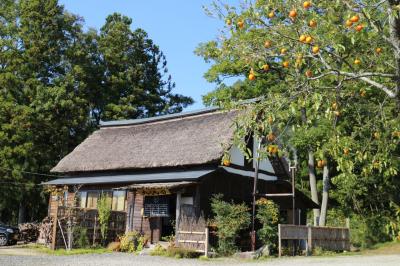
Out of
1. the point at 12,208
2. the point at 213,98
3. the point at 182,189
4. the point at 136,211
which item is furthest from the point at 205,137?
the point at 12,208

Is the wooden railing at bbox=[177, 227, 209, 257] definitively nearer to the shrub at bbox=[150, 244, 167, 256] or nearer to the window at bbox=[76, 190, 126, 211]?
the shrub at bbox=[150, 244, 167, 256]

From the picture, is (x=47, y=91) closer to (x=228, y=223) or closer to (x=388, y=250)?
(x=228, y=223)

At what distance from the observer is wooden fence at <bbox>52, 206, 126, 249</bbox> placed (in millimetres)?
17734

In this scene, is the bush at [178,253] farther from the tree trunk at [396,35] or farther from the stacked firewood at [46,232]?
the tree trunk at [396,35]

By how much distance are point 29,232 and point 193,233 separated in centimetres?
978

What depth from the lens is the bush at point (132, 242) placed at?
1884cm

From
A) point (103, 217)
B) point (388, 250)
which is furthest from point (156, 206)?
point (388, 250)

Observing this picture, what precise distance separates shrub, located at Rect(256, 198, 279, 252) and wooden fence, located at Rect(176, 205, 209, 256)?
6.61ft

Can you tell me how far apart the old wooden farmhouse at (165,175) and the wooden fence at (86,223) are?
0.06m

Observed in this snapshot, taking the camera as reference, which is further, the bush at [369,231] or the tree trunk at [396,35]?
the bush at [369,231]

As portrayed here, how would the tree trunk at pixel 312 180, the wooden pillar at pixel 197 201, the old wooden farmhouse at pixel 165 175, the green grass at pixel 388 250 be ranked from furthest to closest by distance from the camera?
the tree trunk at pixel 312 180 < the green grass at pixel 388 250 < the old wooden farmhouse at pixel 165 175 < the wooden pillar at pixel 197 201

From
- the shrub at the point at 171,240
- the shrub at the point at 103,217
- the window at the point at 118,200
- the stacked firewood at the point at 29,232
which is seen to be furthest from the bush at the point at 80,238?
the stacked firewood at the point at 29,232

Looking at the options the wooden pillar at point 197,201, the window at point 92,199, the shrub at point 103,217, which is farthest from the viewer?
the window at point 92,199

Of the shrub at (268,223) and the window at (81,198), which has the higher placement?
the window at (81,198)
